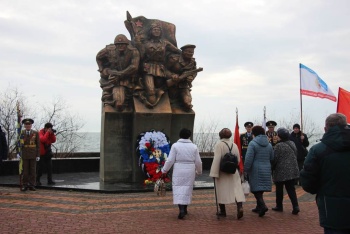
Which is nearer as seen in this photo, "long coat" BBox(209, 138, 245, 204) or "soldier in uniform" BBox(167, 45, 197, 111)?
"long coat" BBox(209, 138, 245, 204)

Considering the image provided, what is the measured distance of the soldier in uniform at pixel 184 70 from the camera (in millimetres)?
13258

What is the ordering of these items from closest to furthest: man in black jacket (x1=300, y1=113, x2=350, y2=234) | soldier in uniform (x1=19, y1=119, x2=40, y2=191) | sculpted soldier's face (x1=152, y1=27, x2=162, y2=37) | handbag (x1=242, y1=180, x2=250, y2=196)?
man in black jacket (x1=300, y1=113, x2=350, y2=234) → handbag (x1=242, y1=180, x2=250, y2=196) → soldier in uniform (x1=19, y1=119, x2=40, y2=191) → sculpted soldier's face (x1=152, y1=27, x2=162, y2=37)

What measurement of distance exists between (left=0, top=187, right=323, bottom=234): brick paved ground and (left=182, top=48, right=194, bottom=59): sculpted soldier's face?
181 inches

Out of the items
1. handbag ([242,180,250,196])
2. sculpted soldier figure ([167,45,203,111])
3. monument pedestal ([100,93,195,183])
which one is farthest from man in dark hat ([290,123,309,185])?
handbag ([242,180,250,196])

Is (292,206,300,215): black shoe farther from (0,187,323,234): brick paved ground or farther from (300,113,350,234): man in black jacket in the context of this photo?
(300,113,350,234): man in black jacket

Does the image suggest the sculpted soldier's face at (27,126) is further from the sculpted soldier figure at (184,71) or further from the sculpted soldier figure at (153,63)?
→ the sculpted soldier figure at (184,71)

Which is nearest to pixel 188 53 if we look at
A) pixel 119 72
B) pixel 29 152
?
pixel 119 72

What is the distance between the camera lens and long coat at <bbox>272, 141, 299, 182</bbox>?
8594 millimetres

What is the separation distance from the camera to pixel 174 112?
44.1 feet

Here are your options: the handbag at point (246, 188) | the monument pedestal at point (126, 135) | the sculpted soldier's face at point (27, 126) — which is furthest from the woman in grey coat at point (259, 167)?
the sculpted soldier's face at point (27, 126)

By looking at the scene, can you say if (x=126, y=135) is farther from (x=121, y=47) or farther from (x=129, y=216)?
(x=129, y=216)

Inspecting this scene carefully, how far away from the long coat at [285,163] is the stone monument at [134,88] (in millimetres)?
4759

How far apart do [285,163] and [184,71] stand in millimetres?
5526

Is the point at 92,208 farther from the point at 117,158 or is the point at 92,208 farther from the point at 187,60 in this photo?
the point at 187,60
